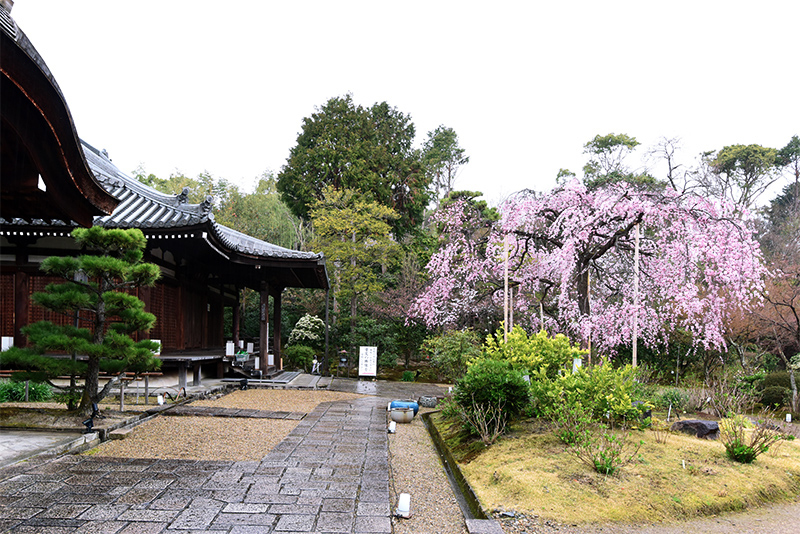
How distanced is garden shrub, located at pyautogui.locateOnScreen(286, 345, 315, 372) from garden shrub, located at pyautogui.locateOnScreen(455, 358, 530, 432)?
41.1ft

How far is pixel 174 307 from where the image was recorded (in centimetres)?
1198

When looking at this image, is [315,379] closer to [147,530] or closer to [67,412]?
[67,412]

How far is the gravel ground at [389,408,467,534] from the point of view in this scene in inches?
151

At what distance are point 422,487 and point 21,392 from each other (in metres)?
6.92

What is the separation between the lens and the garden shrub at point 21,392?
775 cm

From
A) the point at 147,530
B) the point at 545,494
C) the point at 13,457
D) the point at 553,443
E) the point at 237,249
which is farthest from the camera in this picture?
the point at 237,249

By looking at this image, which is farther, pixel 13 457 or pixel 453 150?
pixel 453 150

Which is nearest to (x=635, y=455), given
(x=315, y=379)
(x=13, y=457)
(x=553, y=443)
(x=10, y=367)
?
(x=553, y=443)

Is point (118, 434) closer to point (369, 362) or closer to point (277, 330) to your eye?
point (277, 330)

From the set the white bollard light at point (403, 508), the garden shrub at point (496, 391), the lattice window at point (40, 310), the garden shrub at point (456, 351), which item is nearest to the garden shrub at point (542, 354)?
the garden shrub at point (496, 391)

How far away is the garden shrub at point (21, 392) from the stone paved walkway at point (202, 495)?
150 inches

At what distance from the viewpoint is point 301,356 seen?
18.1 m

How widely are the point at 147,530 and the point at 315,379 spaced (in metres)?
11.9

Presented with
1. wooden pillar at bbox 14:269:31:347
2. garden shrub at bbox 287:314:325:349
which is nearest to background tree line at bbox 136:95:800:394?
garden shrub at bbox 287:314:325:349
